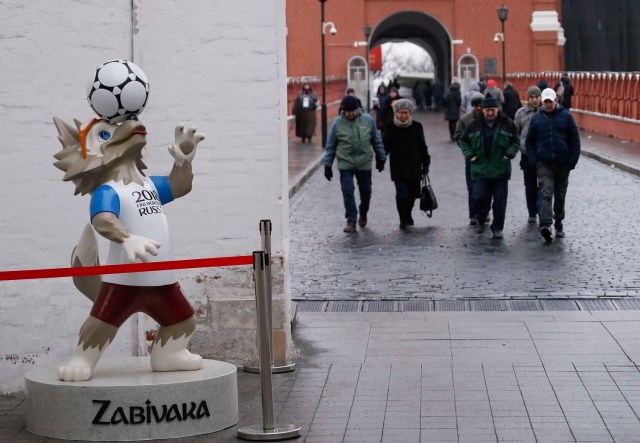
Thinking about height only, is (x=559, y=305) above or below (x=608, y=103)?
below

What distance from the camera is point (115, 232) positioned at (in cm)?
700

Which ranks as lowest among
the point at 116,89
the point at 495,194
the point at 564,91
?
the point at 495,194

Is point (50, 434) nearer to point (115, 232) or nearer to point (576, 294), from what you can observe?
point (115, 232)

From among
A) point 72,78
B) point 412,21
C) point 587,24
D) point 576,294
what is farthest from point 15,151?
point 412,21

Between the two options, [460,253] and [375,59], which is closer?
[460,253]

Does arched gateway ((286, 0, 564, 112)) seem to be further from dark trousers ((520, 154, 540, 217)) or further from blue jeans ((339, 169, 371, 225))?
blue jeans ((339, 169, 371, 225))

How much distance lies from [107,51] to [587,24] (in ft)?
199

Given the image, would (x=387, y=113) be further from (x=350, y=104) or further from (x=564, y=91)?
(x=564, y=91)

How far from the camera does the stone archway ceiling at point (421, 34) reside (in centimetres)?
7412

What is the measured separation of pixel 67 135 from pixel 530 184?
10.7 meters

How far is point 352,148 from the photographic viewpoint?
17203 mm

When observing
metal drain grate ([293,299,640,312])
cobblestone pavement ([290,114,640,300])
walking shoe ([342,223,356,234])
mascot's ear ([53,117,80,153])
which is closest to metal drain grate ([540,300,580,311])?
metal drain grate ([293,299,640,312])

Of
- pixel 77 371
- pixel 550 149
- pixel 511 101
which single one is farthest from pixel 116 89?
pixel 511 101

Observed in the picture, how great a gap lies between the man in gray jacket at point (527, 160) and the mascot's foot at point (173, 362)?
9884 mm
